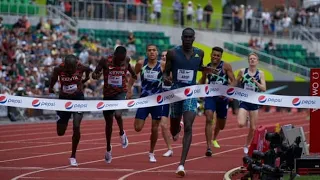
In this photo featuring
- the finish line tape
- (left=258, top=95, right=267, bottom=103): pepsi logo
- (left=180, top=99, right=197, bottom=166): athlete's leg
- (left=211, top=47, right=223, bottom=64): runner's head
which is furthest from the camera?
(left=211, top=47, right=223, bottom=64): runner's head

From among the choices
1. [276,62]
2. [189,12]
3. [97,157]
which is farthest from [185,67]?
[189,12]

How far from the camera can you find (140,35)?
144 feet

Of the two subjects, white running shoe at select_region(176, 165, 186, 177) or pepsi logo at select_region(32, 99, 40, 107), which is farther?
pepsi logo at select_region(32, 99, 40, 107)

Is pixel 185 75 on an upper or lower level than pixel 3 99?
upper

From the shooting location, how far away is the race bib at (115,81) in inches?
661

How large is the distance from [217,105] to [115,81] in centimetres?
316

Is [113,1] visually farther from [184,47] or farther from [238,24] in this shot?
[184,47]

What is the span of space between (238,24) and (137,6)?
7.36 metres

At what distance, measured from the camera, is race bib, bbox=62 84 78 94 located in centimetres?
1645

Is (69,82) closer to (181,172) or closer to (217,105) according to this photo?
(181,172)

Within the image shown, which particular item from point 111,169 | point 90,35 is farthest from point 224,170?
point 90,35

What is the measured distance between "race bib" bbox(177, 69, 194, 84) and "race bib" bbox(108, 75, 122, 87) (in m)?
2.00

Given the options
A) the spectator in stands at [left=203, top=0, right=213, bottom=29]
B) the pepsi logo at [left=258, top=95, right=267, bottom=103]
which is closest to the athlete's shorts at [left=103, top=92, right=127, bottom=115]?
the pepsi logo at [left=258, top=95, right=267, bottom=103]

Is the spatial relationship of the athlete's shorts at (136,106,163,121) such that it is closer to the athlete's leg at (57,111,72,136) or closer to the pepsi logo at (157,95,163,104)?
the pepsi logo at (157,95,163,104)
